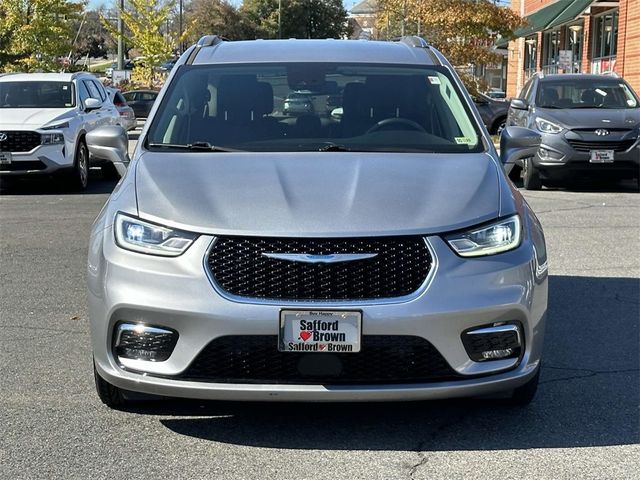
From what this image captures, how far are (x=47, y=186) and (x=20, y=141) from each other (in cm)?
168

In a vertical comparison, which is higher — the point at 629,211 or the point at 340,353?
the point at 340,353

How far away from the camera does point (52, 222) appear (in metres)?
11.3

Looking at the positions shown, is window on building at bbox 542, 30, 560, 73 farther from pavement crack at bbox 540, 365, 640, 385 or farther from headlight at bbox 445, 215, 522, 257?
headlight at bbox 445, 215, 522, 257

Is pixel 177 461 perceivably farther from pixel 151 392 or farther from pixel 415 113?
pixel 415 113

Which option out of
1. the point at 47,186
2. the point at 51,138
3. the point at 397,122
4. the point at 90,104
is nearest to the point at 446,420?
the point at 397,122

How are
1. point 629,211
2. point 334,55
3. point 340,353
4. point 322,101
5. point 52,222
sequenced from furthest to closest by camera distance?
1. point 629,211
2. point 52,222
3. point 334,55
4. point 322,101
5. point 340,353

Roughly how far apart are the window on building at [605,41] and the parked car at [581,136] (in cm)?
1575

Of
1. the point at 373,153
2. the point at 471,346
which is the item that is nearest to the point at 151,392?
the point at 471,346

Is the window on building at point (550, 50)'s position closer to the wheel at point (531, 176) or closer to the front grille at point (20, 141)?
the wheel at point (531, 176)

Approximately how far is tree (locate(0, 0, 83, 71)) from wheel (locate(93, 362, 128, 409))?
29734 millimetres

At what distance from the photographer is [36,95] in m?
15.0

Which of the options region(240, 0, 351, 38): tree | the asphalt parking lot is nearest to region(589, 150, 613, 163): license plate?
the asphalt parking lot

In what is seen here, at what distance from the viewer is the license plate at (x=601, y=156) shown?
13.6 metres

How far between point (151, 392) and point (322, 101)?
2171mm
